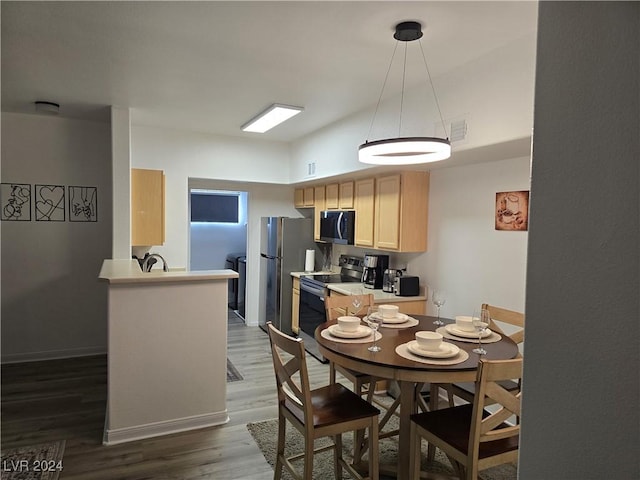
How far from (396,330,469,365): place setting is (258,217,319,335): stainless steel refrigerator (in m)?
3.38

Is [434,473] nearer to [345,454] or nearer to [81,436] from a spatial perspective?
[345,454]

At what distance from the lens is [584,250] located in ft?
2.22

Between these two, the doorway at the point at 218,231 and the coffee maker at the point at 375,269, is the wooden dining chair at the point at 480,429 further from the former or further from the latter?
the doorway at the point at 218,231

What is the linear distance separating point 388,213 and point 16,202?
3.97 meters

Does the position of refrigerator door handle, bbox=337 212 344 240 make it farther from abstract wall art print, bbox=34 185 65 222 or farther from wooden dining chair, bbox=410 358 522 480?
abstract wall art print, bbox=34 185 65 222

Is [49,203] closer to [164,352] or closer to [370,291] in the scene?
[164,352]

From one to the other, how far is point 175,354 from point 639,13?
10.2 feet

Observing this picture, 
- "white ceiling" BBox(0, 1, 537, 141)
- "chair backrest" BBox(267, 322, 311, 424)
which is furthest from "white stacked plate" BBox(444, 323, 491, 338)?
"white ceiling" BBox(0, 1, 537, 141)

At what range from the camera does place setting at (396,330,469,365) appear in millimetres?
2160

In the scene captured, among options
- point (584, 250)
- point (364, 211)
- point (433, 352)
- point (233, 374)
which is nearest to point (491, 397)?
point (433, 352)

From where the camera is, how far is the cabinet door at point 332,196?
5.11 meters

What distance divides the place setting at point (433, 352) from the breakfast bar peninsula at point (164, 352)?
59.9 inches

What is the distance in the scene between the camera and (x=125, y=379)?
292cm

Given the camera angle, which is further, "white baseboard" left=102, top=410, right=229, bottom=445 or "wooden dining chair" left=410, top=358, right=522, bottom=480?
"white baseboard" left=102, top=410, right=229, bottom=445
